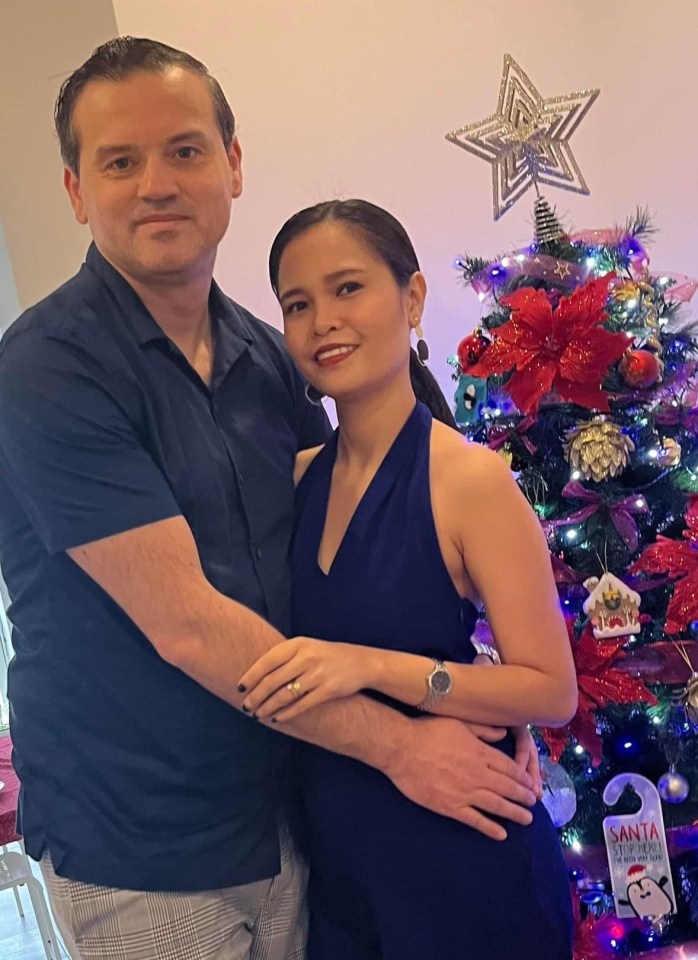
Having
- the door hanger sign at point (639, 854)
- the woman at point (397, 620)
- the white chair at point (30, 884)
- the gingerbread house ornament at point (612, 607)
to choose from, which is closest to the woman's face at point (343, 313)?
the woman at point (397, 620)

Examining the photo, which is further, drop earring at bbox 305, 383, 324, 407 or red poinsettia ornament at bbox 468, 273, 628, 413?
red poinsettia ornament at bbox 468, 273, 628, 413

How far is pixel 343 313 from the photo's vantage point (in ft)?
3.86

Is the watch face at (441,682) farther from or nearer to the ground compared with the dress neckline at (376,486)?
nearer to the ground

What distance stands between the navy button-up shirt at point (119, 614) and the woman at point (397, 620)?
0.33 feet

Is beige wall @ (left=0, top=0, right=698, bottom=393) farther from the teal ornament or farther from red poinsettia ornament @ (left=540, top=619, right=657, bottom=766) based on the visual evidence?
red poinsettia ornament @ (left=540, top=619, right=657, bottom=766)

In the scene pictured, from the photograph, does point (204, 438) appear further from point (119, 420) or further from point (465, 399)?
point (465, 399)

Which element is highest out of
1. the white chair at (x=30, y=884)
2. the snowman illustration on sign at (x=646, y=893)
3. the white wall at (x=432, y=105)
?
the white wall at (x=432, y=105)

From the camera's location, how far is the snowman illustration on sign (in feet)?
5.80

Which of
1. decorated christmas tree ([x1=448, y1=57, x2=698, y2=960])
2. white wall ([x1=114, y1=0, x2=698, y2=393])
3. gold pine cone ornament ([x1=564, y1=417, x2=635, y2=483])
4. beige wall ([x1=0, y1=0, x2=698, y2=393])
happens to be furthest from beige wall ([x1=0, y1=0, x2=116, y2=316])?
gold pine cone ornament ([x1=564, y1=417, x2=635, y2=483])

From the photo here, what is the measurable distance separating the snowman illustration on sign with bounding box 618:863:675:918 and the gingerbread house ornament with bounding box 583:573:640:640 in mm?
481

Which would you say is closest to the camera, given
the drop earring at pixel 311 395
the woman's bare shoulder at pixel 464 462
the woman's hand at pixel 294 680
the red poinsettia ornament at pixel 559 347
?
the woman's hand at pixel 294 680

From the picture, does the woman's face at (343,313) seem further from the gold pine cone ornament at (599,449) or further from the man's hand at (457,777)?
the gold pine cone ornament at (599,449)

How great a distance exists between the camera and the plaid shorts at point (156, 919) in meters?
1.12

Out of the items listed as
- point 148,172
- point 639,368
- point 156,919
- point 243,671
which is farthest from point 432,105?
point 156,919
